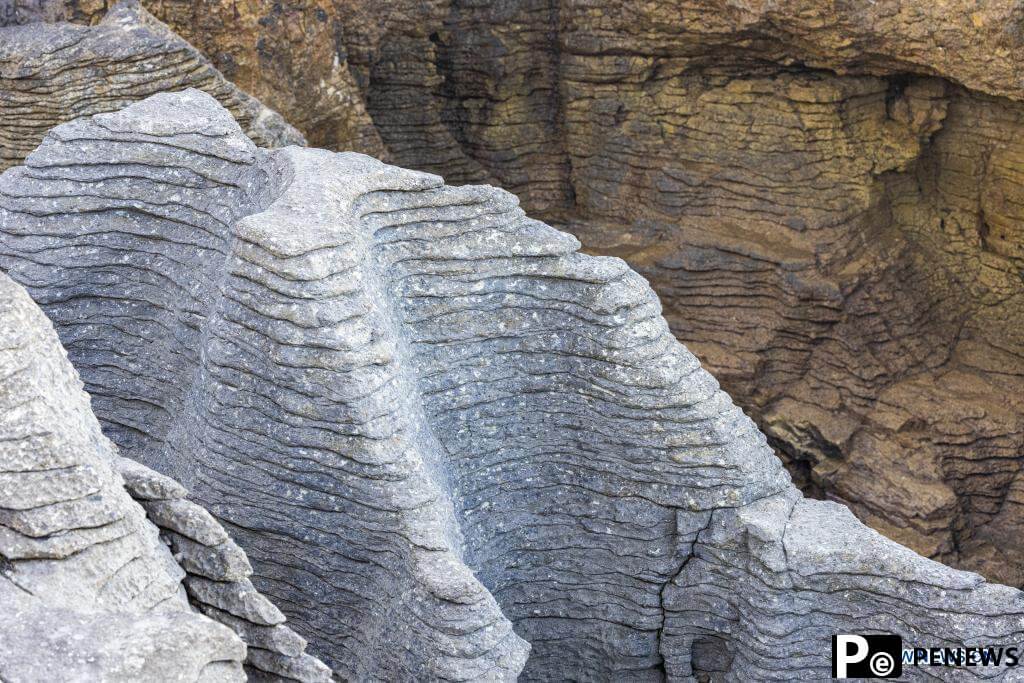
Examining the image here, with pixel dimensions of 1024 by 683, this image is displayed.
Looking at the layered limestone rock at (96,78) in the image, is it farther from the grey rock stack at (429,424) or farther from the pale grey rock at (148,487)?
the pale grey rock at (148,487)

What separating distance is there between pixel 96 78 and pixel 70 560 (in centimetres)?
801

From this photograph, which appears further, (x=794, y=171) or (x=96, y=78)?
(x=794, y=171)

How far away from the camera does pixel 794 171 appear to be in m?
15.0

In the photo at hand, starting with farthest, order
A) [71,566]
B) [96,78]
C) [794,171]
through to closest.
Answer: [794,171]
[96,78]
[71,566]

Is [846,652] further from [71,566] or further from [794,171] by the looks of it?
[794,171]

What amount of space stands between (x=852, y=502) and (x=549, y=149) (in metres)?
5.82

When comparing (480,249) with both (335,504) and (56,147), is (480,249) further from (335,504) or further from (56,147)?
(56,147)

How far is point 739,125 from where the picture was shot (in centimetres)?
1520

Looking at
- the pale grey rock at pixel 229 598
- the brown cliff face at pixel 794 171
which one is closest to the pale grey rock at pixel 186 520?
the pale grey rock at pixel 229 598

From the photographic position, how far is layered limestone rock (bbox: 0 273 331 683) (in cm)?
454

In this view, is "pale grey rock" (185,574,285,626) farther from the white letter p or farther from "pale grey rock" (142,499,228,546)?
the white letter p

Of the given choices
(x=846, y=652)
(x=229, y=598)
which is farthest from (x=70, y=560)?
(x=846, y=652)

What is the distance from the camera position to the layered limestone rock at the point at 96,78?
11.8 m

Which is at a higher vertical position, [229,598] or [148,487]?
[148,487]
